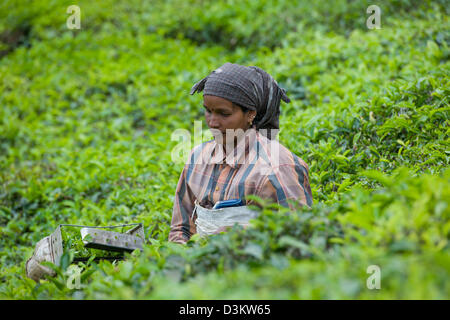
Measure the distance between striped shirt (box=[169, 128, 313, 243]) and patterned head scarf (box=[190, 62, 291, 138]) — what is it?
0.41 ft

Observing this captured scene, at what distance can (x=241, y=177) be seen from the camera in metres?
2.62

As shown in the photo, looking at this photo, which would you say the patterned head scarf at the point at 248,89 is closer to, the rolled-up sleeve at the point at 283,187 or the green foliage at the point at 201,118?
the rolled-up sleeve at the point at 283,187

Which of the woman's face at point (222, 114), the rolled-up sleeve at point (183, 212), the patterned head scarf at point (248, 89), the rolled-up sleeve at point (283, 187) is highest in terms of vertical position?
the patterned head scarf at point (248, 89)

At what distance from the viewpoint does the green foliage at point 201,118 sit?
1.57 metres

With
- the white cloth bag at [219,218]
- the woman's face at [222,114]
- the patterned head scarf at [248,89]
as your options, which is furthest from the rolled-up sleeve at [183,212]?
the patterned head scarf at [248,89]

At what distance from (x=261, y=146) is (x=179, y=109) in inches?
122

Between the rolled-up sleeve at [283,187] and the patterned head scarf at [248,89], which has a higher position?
the patterned head scarf at [248,89]

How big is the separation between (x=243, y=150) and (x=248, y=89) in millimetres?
334

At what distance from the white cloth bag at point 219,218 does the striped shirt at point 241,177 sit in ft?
0.27

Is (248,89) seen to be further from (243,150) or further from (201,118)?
(201,118)

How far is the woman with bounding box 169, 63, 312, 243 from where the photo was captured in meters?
2.56

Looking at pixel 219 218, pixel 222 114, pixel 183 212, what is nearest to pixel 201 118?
pixel 183 212

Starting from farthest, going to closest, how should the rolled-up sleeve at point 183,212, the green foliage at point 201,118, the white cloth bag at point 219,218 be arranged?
the rolled-up sleeve at point 183,212, the white cloth bag at point 219,218, the green foliage at point 201,118
